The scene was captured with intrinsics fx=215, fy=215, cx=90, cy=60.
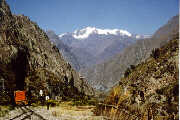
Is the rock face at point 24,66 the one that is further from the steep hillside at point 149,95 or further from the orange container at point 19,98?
the steep hillside at point 149,95

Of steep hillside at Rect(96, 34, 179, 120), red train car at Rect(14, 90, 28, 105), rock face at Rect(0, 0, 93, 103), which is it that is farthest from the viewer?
rock face at Rect(0, 0, 93, 103)

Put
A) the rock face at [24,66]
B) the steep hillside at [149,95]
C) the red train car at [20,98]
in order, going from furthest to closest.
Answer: the rock face at [24,66], the red train car at [20,98], the steep hillside at [149,95]

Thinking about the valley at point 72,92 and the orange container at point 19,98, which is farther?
the orange container at point 19,98

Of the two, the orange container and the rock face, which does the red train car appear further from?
the rock face

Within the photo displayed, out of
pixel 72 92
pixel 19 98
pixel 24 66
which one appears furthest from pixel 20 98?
pixel 72 92

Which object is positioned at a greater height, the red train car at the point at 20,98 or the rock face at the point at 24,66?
the rock face at the point at 24,66

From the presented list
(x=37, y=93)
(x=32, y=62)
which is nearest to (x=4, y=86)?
(x=37, y=93)

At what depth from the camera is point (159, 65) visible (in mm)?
20750

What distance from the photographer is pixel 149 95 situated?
59.1ft

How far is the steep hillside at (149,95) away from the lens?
1164 cm

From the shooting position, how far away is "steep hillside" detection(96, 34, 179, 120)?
11.6 metres

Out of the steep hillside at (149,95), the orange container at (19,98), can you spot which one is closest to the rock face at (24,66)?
the orange container at (19,98)

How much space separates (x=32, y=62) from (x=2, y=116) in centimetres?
2190

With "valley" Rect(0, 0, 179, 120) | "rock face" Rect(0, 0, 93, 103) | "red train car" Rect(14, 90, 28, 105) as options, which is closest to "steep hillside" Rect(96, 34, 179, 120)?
"valley" Rect(0, 0, 179, 120)
